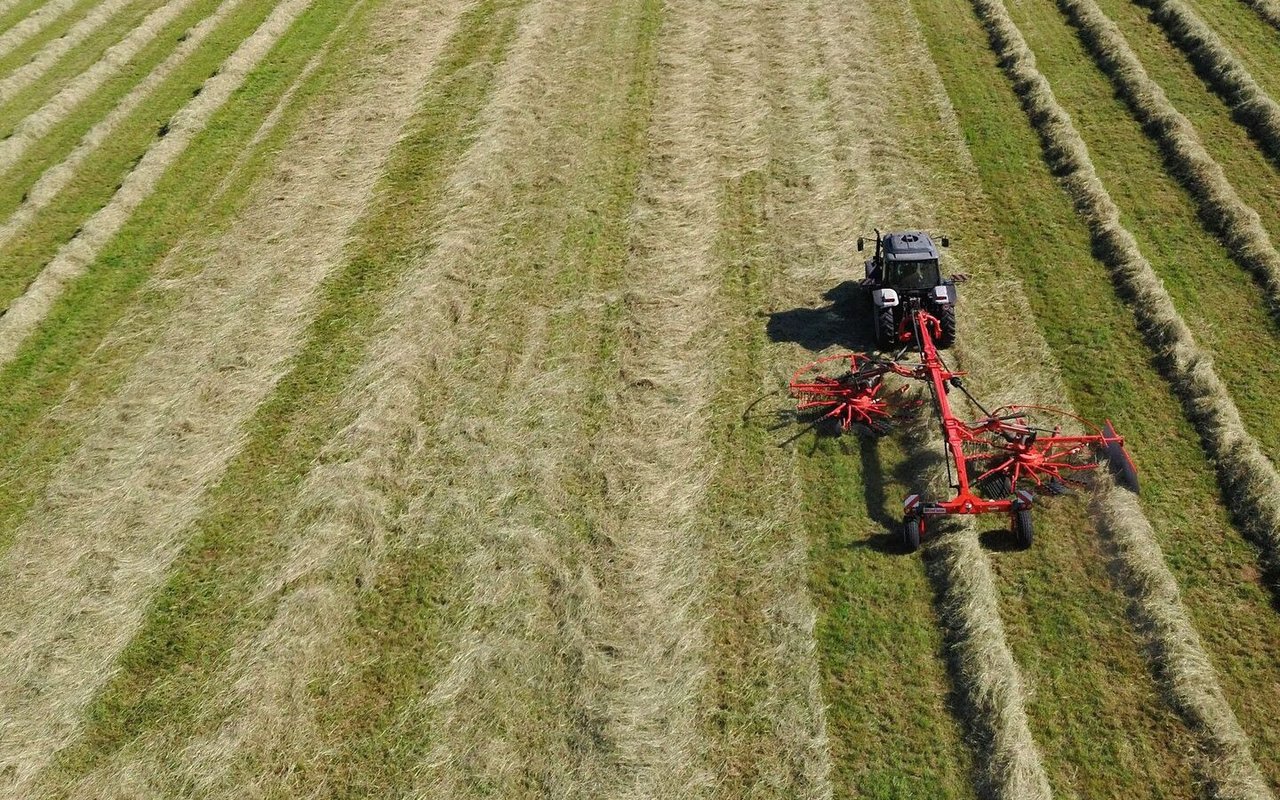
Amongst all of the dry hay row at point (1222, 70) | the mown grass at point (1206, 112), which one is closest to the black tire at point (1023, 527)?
the mown grass at point (1206, 112)

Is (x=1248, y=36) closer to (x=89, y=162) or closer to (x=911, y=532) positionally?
(x=911, y=532)

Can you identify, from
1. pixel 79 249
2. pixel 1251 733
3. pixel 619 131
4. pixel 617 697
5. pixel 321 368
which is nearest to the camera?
pixel 1251 733

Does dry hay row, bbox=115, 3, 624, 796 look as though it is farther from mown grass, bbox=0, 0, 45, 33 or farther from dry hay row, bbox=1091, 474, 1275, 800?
mown grass, bbox=0, 0, 45, 33

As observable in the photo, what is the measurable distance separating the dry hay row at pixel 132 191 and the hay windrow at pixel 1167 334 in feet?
64.4

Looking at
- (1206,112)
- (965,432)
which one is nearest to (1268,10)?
(1206,112)

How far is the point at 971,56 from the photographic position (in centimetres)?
2491

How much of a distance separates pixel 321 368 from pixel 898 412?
9680 millimetres

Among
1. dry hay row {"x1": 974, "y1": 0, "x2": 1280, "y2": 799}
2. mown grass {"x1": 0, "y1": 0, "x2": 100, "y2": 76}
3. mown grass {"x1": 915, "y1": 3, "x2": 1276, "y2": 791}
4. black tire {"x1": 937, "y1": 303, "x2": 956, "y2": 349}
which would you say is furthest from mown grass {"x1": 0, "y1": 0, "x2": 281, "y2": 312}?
dry hay row {"x1": 974, "y1": 0, "x2": 1280, "y2": 799}

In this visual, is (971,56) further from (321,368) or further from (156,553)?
(156,553)

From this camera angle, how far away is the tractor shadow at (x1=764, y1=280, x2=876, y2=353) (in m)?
16.8

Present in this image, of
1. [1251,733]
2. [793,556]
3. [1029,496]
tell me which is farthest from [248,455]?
[1251,733]

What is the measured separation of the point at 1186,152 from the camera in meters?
20.0

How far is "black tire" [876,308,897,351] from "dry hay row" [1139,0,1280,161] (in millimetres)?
10384

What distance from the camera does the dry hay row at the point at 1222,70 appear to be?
20797 mm
